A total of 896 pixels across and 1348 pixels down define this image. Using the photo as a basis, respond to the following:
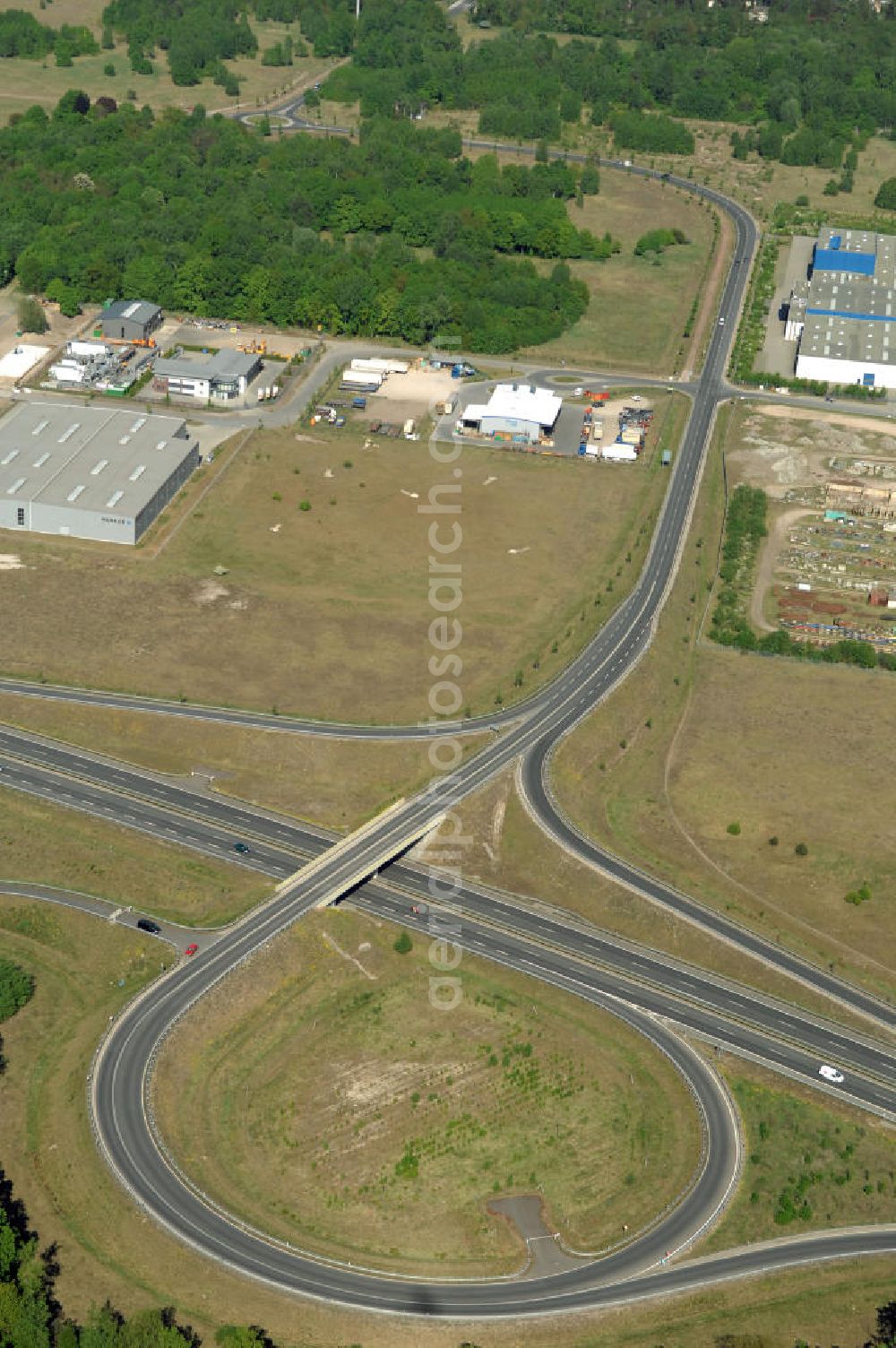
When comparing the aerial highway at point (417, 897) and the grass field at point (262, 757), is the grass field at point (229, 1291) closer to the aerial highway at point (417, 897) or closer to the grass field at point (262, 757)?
the aerial highway at point (417, 897)

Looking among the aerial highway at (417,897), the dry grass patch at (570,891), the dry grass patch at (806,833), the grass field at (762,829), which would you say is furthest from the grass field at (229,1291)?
the dry grass patch at (806,833)

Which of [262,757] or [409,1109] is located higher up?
[262,757]

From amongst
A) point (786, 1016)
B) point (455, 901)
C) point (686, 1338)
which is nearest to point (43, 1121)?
point (455, 901)

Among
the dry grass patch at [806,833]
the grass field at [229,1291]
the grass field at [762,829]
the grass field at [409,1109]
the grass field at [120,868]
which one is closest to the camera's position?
the grass field at [229,1291]

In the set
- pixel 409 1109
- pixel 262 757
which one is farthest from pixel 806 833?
pixel 262 757

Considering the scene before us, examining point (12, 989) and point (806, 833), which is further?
point (806, 833)

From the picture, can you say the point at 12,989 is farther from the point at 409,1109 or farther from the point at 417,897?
the point at 417,897
